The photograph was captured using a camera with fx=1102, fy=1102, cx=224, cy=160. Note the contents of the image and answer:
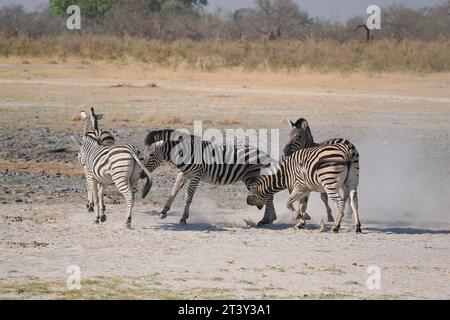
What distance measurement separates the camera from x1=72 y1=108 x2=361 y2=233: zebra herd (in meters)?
12.2

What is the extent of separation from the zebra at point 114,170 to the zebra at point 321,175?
1607 mm

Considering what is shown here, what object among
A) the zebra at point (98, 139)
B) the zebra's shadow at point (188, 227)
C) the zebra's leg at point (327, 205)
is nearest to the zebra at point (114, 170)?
the zebra at point (98, 139)

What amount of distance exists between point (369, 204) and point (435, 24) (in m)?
35.4

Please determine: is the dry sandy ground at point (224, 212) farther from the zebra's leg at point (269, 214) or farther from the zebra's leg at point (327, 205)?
the zebra's leg at point (327, 205)

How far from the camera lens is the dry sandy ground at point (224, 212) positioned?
9.55m

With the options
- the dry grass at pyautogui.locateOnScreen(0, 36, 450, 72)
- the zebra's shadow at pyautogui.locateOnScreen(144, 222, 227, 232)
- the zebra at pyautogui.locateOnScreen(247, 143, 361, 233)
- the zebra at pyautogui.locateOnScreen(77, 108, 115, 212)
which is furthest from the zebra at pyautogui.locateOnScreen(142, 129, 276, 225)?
the dry grass at pyautogui.locateOnScreen(0, 36, 450, 72)

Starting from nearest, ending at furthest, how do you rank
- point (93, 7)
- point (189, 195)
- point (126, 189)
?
point (126, 189) < point (189, 195) < point (93, 7)

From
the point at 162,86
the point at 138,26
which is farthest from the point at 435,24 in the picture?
the point at 162,86

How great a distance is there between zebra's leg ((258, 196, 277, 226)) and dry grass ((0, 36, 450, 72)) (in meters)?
18.7

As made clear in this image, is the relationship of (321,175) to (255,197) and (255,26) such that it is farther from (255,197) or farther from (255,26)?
(255,26)

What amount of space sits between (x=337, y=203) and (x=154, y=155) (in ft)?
7.90

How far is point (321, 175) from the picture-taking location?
1221cm

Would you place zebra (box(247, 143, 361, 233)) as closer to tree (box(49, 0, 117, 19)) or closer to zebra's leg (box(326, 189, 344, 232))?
zebra's leg (box(326, 189, 344, 232))

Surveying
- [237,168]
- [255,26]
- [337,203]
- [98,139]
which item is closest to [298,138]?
[237,168]
